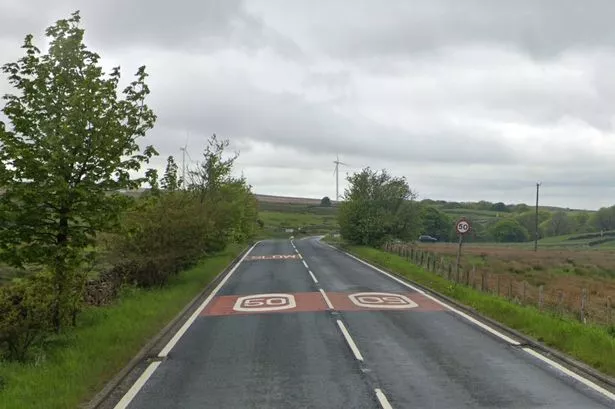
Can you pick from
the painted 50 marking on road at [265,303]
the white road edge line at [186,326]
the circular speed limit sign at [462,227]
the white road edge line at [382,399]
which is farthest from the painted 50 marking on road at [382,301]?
the white road edge line at [382,399]

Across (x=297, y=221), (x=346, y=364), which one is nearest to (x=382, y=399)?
(x=346, y=364)

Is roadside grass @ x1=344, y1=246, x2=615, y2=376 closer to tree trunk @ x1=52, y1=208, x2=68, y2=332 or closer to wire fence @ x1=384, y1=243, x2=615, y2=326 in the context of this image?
wire fence @ x1=384, y1=243, x2=615, y2=326

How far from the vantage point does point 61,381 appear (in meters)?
9.10

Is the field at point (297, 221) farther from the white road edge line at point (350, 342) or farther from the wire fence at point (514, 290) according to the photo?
the white road edge line at point (350, 342)

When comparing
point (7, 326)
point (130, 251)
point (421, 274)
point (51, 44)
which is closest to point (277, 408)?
point (7, 326)

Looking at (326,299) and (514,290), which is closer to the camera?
(326,299)

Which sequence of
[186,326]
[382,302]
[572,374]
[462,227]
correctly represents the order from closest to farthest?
[572,374], [186,326], [382,302], [462,227]

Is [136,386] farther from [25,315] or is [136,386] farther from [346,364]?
[25,315]

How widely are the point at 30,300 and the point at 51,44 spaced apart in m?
4.78

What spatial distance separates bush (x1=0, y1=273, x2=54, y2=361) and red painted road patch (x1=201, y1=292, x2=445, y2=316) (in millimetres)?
5665

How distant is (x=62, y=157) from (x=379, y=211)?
142 ft

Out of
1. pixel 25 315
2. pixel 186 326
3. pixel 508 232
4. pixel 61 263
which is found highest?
pixel 61 263

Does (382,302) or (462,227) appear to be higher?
(462,227)

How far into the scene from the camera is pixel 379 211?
5309cm
